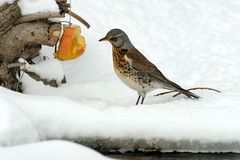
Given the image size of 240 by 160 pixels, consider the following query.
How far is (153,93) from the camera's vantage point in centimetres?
764

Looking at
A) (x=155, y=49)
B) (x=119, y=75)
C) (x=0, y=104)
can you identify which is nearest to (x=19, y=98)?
(x=0, y=104)

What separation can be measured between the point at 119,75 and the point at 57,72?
0.59 m

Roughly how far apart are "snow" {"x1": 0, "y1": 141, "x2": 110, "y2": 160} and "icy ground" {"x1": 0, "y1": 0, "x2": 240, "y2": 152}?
0.64m

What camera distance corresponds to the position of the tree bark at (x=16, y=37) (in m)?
7.11

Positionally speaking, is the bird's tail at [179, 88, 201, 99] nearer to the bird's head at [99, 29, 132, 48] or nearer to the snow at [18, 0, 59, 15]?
the bird's head at [99, 29, 132, 48]

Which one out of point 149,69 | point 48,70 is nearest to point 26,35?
point 48,70

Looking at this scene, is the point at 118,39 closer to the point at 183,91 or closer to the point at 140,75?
the point at 140,75

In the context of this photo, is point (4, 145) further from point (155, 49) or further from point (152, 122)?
point (155, 49)

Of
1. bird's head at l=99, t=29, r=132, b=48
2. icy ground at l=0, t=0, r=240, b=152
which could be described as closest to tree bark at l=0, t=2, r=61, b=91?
icy ground at l=0, t=0, r=240, b=152

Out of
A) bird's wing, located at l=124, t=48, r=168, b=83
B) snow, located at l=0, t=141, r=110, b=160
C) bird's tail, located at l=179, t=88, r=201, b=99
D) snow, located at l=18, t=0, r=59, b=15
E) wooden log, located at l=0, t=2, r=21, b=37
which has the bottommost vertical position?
snow, located at l=0, t=141, r=110, b=160

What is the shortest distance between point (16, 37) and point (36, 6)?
32cm

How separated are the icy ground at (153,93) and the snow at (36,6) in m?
0.63

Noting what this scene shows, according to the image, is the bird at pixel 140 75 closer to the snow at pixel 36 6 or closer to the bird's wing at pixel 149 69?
the bird's wing at pixel 149 69

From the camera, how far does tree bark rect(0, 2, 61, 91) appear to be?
7.11m
